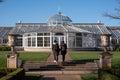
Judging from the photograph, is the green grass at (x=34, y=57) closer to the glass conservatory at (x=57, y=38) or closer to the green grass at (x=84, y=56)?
the green grass at (x=84, y=56)

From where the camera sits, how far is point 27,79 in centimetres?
1764

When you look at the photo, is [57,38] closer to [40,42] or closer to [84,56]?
[40,42]

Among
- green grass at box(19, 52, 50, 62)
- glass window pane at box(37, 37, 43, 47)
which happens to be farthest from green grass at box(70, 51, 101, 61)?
glass window pane at box(37, 37, 43, 47)

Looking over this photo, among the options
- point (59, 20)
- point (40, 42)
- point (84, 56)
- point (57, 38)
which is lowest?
point (84, 56)

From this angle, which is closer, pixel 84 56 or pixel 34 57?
pixel 34 57

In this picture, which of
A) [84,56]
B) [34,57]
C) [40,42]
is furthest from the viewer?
[40,42]

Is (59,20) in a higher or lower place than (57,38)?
higher

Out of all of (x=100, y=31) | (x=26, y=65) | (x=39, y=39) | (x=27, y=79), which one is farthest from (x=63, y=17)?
(x=27, y=79)

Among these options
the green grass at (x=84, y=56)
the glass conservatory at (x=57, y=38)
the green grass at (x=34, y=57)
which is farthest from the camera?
the glass conservatory at (x=57, y=38)

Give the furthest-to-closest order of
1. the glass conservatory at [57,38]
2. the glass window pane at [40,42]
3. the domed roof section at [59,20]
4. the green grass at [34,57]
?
the domed roof section at [59,20], the glass window pane at [40,42], the glass conservatory at [57,38], the green grass at [34,57]

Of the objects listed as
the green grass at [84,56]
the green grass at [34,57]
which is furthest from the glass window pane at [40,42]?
the green grass at [34,57]

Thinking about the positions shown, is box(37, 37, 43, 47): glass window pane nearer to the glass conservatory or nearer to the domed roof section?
the glass conservatory

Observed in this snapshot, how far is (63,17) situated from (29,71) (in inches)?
1611

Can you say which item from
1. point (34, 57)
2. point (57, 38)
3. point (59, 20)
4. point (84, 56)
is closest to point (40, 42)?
point (57, 38)
